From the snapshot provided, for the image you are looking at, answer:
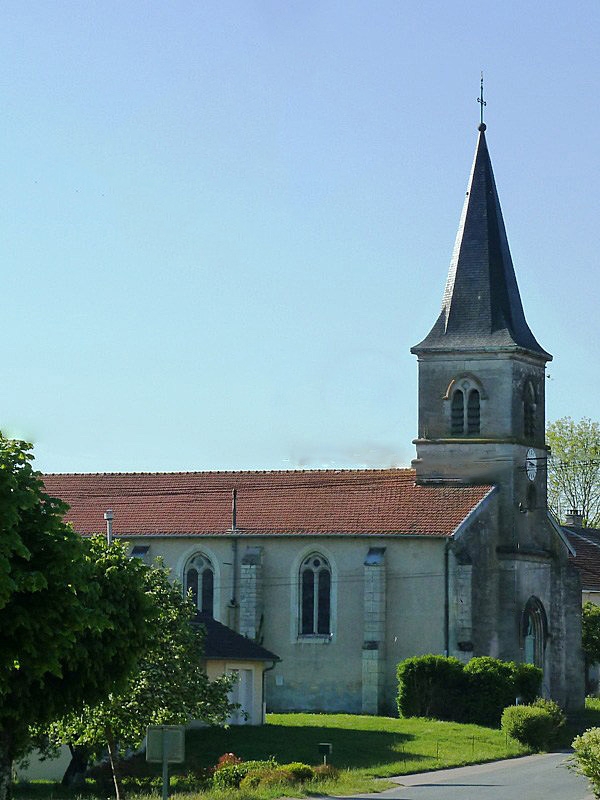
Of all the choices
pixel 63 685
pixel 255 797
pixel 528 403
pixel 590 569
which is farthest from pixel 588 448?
pixel 63 685

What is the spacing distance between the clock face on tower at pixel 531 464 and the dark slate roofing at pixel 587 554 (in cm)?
900

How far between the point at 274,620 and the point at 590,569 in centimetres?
1784

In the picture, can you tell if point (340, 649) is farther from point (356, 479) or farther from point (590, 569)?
point (590, 569)

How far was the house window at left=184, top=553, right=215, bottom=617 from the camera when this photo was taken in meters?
54.9

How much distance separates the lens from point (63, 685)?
24.8 meters

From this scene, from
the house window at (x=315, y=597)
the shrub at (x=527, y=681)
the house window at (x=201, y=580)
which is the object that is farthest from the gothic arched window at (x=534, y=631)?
the house window at (x=201, y=580)

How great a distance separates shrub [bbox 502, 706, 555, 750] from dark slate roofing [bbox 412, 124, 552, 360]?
14.7 meters

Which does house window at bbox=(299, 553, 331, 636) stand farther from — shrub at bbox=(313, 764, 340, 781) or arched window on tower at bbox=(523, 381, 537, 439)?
shrub at bbox=(313, 764, 340, 781)

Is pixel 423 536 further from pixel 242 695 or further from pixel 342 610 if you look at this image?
pixel 242 695

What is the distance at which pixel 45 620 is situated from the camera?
22453 mm

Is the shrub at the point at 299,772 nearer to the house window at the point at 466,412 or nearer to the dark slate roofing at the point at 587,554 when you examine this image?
the house window at the point at 466,412

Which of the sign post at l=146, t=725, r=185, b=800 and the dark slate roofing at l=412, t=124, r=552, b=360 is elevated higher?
the dark slate roofing at l=412, t=124, r=552, b=360

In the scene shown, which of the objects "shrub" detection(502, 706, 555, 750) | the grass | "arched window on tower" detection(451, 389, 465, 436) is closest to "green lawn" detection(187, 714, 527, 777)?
the grass

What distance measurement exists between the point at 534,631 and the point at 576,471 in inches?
1193
